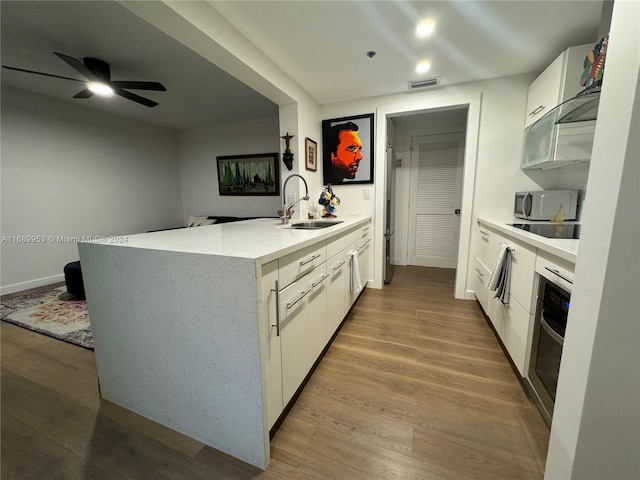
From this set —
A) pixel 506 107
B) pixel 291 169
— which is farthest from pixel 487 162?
pixel 291 169

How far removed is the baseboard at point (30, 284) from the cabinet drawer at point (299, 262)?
401 centimetres

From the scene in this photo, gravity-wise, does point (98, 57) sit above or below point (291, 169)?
above

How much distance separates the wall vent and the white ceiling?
0.25 feet

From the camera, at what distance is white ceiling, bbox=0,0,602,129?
5.06 feet

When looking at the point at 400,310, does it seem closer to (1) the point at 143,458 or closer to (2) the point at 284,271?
(2) the point at 284,271

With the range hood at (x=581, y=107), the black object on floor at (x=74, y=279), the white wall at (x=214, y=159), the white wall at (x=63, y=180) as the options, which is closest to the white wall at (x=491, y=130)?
the range hood at (x=581, y=107)

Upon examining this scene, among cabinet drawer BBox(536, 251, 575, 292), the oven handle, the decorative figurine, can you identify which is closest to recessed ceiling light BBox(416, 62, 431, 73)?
the decorative figurine

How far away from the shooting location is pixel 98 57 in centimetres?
228

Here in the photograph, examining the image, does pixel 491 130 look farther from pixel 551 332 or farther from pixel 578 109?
pixel 551 332

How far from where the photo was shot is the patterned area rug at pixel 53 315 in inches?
80.8

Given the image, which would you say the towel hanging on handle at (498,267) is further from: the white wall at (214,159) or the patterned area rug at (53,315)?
the white wall at (214,159)

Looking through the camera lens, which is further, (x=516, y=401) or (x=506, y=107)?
(x=506, y=107)

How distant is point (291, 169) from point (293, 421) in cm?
215

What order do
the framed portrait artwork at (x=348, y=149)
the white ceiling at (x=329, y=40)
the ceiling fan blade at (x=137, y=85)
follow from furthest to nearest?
1. the framed portrait artwork at (x=348, y=149)
2. the ceiling fan blade at (x=137, y=85)
3. the white ceiling at (x=329, y=40)
